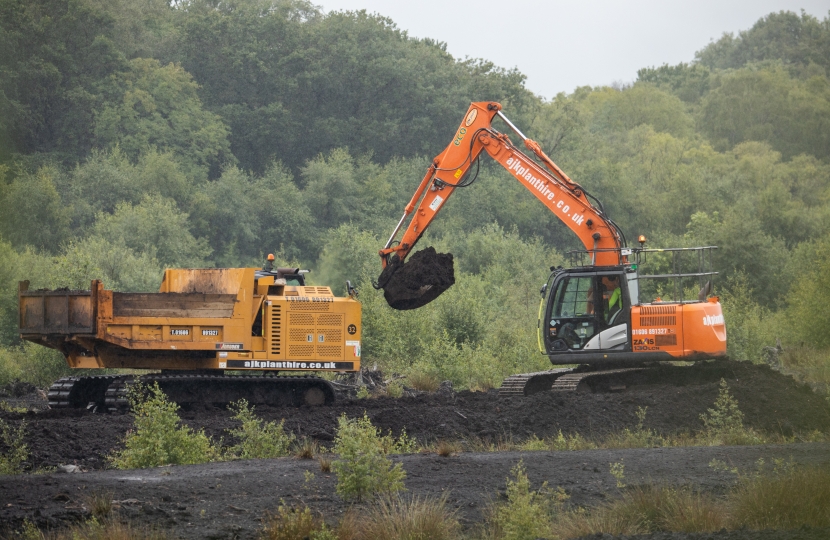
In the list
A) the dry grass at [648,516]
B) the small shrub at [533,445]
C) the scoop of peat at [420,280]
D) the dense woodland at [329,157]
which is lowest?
the dry grass at [648,516]

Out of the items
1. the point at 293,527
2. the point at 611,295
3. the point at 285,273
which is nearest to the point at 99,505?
the point at 293,527

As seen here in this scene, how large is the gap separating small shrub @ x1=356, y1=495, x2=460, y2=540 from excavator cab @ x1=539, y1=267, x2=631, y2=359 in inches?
393

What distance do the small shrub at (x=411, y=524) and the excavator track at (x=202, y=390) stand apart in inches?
412

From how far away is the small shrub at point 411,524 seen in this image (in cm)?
925

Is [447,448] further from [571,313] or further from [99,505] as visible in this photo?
[571,313]

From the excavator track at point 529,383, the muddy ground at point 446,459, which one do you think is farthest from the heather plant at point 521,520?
the excavator track at point 529,383

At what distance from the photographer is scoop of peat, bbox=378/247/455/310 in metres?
19.8

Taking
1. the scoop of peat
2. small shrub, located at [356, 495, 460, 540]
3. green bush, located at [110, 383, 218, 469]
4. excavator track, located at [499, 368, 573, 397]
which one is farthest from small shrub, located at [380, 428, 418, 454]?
small shrub, located at [356, 495, 460, 540]

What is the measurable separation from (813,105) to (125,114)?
124 feet

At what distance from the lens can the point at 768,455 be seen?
14.0m

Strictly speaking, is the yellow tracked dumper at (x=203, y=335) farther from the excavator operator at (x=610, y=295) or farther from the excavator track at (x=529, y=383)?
the excavator operator at (x=610, y=295)

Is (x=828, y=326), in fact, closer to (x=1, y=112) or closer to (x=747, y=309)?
(x=747, y=309)

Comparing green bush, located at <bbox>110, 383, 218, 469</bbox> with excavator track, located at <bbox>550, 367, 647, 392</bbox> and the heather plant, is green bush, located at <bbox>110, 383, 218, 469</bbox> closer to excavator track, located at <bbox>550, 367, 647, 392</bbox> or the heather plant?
the heather plant

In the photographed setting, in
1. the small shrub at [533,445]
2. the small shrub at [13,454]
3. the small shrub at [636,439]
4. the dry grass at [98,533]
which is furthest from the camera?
the small shrub at [636,439]
